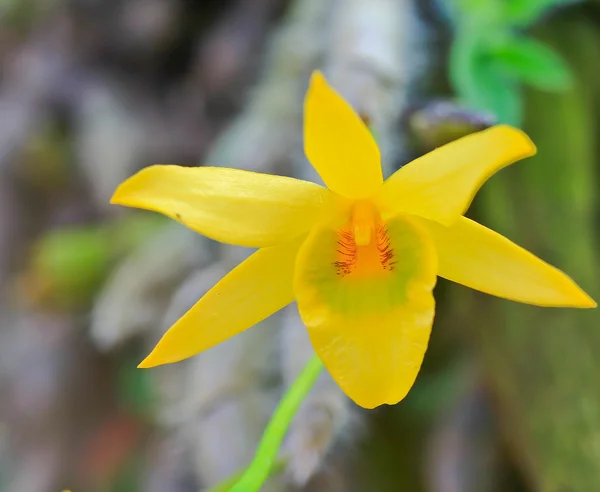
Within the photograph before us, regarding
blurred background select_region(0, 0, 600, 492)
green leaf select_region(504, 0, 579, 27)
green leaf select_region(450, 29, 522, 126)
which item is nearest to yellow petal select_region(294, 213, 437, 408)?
blurred background select_region(0, 0, 600, 492)

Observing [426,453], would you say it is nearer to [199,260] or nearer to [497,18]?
[199,260]

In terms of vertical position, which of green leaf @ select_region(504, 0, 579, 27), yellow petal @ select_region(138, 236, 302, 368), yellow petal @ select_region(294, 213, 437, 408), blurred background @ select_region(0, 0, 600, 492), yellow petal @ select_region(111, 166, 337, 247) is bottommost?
blurred background @ select_region(0, 0, 600, 492)

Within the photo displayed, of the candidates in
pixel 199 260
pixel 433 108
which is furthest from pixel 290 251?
pixel 199 260

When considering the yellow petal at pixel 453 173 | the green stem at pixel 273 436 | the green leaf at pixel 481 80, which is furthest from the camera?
the green leaf at pixel 481 80

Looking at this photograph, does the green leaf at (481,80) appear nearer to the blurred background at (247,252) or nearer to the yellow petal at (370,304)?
the blurred background at (247,252)

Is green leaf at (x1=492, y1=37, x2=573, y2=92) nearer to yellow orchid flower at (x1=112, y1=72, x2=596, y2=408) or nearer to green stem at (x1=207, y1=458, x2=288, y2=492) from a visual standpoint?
yellow orchid flower at (x1=112, y1=72, x2=596, y2=408)

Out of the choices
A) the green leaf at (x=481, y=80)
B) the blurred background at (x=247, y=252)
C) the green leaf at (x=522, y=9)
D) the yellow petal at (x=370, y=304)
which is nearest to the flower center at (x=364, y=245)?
the yellow petal at (x=370, y=304)
